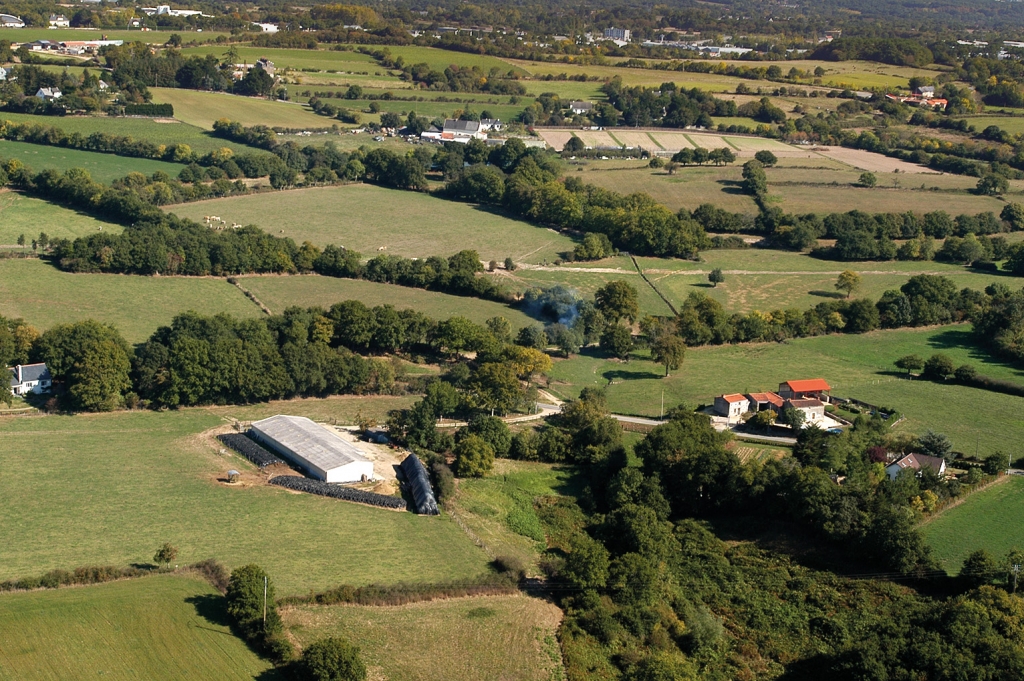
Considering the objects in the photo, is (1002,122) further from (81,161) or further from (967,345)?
(81,161)

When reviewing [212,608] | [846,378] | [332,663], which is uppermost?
[332,663]

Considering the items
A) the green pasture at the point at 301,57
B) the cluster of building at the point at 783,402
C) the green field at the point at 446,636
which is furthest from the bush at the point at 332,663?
the green pasture at the point at 301,57

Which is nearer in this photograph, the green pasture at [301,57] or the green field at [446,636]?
the green field at [446,636]

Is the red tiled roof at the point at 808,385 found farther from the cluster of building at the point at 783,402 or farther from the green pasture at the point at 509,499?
the green pasture at the point at 509,499

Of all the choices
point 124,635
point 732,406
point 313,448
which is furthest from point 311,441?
point 732,406

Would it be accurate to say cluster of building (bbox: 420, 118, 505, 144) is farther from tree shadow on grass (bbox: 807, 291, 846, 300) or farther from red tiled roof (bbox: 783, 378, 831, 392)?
red tiled roof (bbox: 783, 378, 831, 392)

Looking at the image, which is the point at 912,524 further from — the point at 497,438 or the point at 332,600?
the point at 332,600
